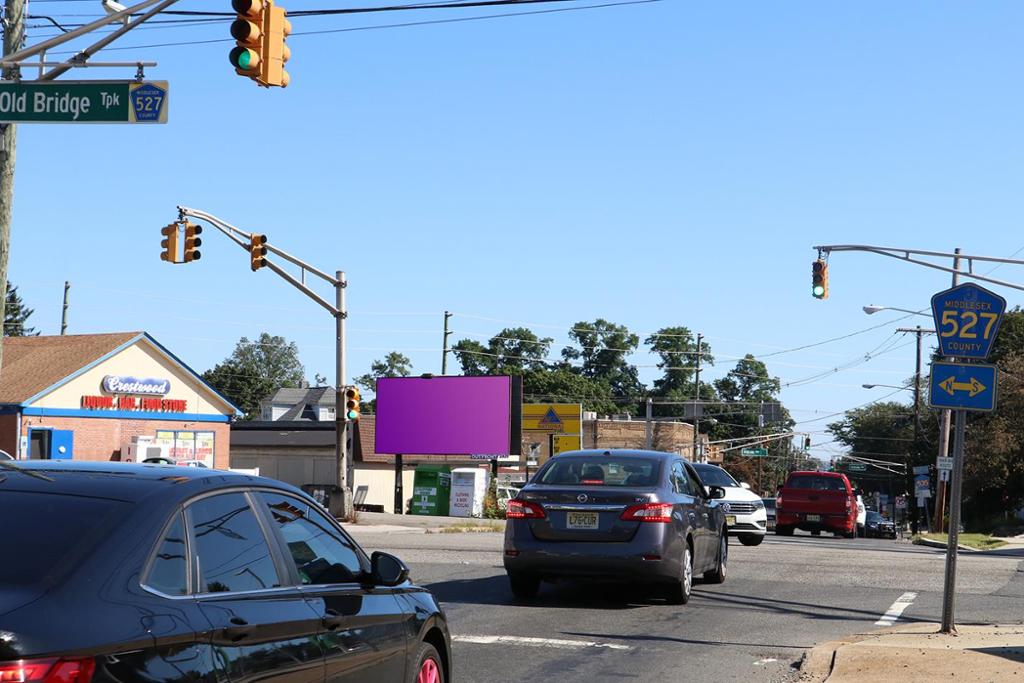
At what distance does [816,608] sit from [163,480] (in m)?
10.6

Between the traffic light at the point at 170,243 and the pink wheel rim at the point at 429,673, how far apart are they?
20.7 meters

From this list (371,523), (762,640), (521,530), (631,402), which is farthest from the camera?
(631,402)

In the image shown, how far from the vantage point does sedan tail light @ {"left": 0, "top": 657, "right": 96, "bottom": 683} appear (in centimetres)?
358

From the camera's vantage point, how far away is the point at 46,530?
4.30 m

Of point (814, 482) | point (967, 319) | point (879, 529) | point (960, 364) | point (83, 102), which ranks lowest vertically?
point (879, 529)

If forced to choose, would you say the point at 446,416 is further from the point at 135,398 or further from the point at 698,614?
the point at 698,614

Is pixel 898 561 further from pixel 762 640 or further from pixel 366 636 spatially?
pixel 366 636

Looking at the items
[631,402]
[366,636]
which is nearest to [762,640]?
[366,636]

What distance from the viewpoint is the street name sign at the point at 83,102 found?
15422mm

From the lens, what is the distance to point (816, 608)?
46.0 ft

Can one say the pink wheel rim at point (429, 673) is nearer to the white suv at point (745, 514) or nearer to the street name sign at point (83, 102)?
the street name sign at point (83, 102)

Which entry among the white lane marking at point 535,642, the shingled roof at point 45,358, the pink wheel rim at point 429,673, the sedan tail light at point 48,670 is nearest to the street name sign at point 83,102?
the white lane marking at point 535,642

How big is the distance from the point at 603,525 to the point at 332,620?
7.71 m

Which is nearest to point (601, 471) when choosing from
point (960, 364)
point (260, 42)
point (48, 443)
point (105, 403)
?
point (960, 364)
